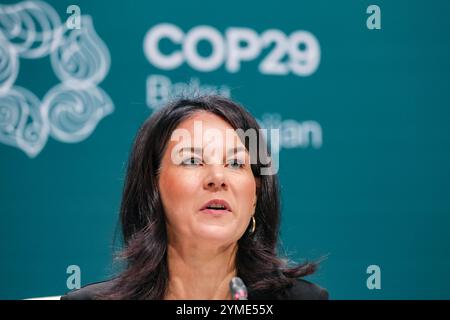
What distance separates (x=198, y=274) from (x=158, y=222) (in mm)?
197

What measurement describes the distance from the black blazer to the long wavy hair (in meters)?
0.02

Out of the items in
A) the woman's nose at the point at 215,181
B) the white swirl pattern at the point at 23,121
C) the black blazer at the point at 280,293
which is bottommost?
the black blazer at the point at 280,293

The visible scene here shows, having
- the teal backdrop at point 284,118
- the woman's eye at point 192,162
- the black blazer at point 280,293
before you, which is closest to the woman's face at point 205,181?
the woman's eye at point 192,162

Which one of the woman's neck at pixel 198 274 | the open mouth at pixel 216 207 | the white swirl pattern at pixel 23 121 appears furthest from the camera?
the white swirl pattern at pixel 23 121

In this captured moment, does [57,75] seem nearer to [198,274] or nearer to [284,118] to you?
[284,118]

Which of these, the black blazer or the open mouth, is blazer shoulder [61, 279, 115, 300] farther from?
the open mouth

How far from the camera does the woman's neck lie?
167 centimetres

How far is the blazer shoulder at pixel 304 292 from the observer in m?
1.74

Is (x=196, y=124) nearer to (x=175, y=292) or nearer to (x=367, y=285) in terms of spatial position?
(x=175, y=292)

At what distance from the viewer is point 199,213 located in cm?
156

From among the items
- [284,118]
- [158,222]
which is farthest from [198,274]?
[284,118]

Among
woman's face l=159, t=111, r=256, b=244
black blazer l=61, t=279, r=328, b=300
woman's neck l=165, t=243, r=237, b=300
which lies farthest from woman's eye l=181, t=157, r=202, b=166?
black blazer l=61, t=279, r=328, b=300

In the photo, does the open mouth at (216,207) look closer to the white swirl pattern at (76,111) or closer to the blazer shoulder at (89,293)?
the blazer shoulder at (89,293)
